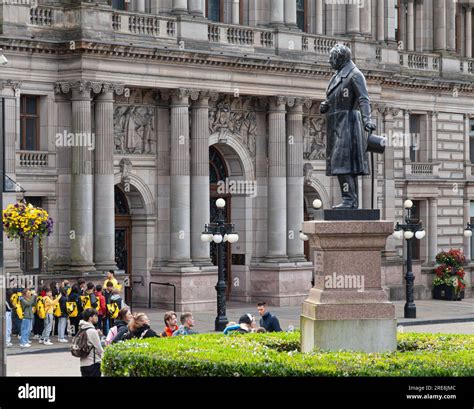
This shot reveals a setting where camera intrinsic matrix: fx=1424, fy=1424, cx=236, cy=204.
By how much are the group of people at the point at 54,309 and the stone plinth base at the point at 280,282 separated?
12389mm

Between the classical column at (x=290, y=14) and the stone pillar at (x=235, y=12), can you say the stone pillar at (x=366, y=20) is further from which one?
the stone pillar at (x=235, y=12)

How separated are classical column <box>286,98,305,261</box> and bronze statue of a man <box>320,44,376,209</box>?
29479 millimetres

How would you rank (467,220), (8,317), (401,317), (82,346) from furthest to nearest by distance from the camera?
(467,220) → (401,317) → (8,317) → (82,346)

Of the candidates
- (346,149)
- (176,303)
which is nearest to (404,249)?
(176,303)

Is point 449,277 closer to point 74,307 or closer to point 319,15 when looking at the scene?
point 319,15

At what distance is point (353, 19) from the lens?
59.0m

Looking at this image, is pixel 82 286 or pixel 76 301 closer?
pixel 76 301

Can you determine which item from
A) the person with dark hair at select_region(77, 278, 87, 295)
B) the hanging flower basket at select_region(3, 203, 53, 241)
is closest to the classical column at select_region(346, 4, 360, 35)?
the person with dark hair at select_region(77, 278, 87, 295)

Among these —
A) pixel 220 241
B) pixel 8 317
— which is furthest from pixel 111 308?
pixel 220 241

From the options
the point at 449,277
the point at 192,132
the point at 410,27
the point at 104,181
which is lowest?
the point at 449,277

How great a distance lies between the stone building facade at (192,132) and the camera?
1890 inches

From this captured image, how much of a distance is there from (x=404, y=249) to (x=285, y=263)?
9.51 metres

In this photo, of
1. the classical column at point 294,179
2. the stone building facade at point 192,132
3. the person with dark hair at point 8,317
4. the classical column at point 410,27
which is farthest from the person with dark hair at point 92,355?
the classical column at point 410,27

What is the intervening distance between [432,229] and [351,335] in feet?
132
